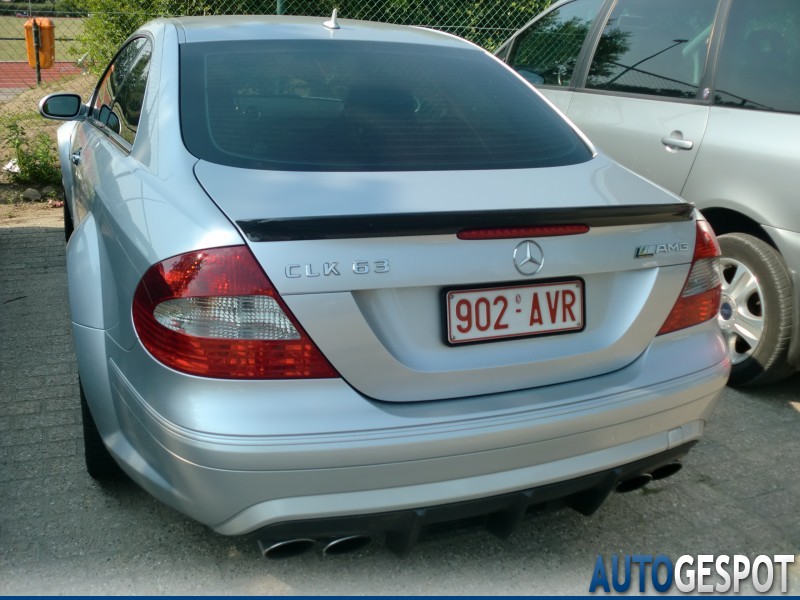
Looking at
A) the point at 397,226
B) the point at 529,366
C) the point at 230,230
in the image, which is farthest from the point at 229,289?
the point at 529,366

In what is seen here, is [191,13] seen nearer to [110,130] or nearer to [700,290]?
[110,130]

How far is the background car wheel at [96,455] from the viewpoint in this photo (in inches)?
106

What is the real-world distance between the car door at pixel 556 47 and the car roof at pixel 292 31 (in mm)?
1639

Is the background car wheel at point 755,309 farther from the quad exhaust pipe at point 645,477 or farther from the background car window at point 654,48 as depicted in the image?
the quad exhaust pipe at point 645,477

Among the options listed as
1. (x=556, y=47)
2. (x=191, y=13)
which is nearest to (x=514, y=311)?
(x=556, y=47)

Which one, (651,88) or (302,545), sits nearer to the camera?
(302,545)

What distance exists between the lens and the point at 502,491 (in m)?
2.08

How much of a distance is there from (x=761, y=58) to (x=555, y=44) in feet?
5.20

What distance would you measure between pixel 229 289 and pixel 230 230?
14 cm

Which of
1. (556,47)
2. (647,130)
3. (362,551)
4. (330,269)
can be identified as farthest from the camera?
(556,47)

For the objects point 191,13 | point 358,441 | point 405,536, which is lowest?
point 405,536

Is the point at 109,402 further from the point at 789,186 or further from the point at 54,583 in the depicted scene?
the point at 789,186

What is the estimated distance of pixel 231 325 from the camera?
1908mm

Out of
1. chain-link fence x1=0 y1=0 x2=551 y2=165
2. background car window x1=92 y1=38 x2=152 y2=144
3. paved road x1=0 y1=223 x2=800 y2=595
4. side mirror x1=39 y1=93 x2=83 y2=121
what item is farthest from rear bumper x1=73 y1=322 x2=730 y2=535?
chain-link fence x1=0 y1=0 x2=551 y2=165
